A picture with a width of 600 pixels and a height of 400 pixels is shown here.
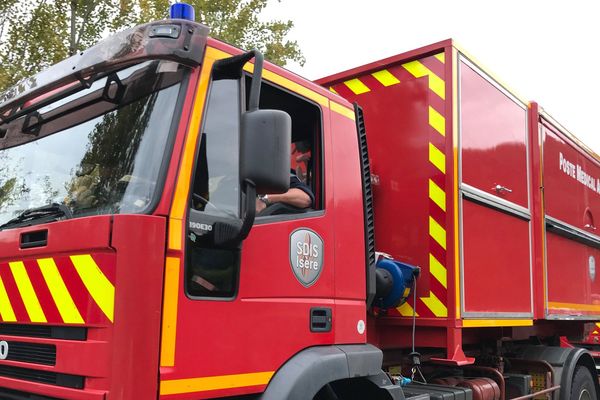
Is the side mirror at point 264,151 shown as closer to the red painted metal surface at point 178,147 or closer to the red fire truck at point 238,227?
the red fire truck at point 238,227

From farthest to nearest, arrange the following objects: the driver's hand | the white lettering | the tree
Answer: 1. the tree
2. the white lettering
3. the driver's hand

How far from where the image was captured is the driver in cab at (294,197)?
110 inches

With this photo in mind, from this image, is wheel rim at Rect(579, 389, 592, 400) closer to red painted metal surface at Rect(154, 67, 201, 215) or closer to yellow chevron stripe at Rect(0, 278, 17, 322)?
red painted metal surface at Rect(154, 67, 201, 215)

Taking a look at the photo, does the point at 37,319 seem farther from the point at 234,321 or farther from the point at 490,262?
the point at 490,262

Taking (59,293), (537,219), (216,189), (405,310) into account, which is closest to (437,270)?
(405,310)

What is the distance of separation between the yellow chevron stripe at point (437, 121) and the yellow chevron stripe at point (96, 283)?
2.53 m

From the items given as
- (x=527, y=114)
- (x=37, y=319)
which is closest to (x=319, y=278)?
(x=37, y=319)

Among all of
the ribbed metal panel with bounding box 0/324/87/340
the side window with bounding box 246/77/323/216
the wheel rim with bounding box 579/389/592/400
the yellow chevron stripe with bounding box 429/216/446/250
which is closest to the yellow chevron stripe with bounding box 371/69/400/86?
the yellow chevron stripe with bounding box 429/216/446/250

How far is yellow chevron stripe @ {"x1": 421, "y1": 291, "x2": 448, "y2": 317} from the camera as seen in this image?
3.79m

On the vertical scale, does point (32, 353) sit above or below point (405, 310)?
below

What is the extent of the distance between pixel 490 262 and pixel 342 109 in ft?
5.74

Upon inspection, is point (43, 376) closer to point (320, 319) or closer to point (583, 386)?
point (320, 319)

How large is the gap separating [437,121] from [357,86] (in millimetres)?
761

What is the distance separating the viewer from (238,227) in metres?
2.45
